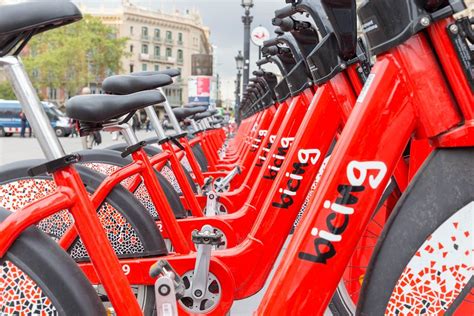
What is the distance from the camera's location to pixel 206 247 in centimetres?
254

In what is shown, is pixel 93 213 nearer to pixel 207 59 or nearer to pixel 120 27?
pixel 207 59

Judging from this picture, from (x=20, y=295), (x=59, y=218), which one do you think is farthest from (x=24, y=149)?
(x=20, y=295)

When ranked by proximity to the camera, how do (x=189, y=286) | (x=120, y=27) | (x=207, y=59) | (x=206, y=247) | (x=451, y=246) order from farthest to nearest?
(x=120, y=27)
(x=207, y=59)
(x=189, y=286)
(x=206, y=247)
(x=451, y=246)

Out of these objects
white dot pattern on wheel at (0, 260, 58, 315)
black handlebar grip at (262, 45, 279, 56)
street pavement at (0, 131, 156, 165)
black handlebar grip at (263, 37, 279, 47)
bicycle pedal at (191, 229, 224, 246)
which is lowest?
A: bicycle pedal at (191, 229, 224, 246)

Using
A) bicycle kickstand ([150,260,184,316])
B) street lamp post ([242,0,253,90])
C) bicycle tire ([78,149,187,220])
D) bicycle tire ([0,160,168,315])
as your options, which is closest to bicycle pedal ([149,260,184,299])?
bicycle kickstand ([150,260,184,316])

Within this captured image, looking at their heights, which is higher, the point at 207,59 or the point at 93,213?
the point at 207,59

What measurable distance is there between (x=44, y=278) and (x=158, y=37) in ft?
277

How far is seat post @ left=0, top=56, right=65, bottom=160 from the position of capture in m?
1.75

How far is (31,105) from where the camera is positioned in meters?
1.77

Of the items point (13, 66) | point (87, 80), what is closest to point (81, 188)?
point (13, 66)

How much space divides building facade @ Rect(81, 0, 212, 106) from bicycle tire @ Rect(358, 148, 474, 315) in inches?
2956

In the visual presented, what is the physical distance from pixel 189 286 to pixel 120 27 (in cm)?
7814

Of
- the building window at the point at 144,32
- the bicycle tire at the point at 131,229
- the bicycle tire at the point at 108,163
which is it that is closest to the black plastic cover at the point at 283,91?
the bicycle tire at the point at 108,163

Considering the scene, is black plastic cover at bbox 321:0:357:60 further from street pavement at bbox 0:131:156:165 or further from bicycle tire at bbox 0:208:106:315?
street pavement at bbox 0:131:156:165
